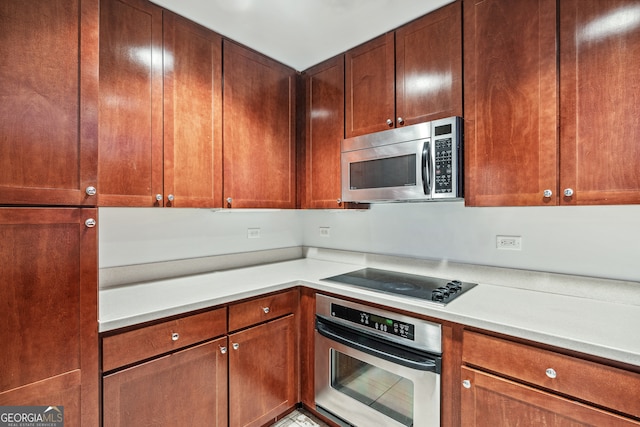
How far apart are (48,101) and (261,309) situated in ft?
4.14

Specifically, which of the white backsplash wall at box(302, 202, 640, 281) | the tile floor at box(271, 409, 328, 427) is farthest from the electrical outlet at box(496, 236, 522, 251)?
the tile floor at box(271, 409, 328, 427)

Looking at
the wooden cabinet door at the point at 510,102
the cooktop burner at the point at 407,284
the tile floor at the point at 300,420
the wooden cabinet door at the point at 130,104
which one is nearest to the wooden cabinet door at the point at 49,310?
the wooden cabinet door at the point at 130,104

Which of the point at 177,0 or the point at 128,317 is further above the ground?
the point at 177,0

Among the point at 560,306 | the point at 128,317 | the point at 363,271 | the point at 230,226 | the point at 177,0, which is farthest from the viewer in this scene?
the point at 230,226

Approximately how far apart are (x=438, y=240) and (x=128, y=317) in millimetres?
1690

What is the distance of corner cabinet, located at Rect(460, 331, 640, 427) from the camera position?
1.00 meters

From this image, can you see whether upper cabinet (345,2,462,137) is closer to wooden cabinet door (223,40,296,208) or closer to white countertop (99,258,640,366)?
wooden cabinet door (223,40,296,208)

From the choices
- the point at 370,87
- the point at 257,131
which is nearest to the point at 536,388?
the point at 370,87

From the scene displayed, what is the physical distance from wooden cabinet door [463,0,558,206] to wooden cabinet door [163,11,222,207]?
4.46 feet

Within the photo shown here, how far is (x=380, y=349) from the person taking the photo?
1514 mm

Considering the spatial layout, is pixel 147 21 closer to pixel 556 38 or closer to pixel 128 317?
pixel 128 317

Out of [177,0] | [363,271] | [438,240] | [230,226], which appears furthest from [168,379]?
[177,0]

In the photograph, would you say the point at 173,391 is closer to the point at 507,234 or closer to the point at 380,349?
the point at 380,349

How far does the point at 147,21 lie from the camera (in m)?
1.56
